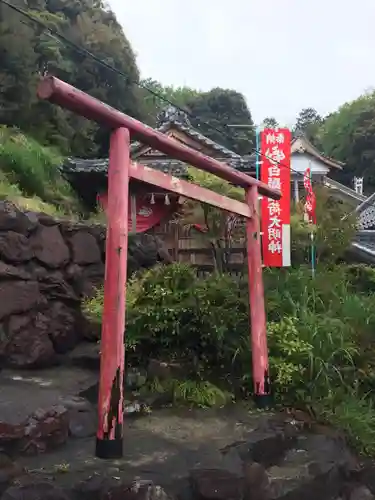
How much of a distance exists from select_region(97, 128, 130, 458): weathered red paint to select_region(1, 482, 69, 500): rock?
683mm

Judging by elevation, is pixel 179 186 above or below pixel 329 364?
above

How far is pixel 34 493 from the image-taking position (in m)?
3.14

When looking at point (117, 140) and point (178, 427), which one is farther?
point (178, 427)

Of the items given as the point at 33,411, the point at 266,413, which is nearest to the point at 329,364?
the point at 266,413

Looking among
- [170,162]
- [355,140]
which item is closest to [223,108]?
[355,140]

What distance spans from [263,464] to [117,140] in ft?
9.82

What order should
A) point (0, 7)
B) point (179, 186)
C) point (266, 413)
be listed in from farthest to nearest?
point (0, 7) → point (266, 413) → point (179, 186)

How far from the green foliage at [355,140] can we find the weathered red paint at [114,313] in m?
31.5

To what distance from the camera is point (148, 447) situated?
421 cm

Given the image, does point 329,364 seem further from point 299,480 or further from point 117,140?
point 117,140

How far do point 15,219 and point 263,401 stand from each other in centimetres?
358

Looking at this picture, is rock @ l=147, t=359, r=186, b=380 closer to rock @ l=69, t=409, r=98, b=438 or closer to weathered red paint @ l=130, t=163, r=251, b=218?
rock @ l=69, t=409, r=98, b=438

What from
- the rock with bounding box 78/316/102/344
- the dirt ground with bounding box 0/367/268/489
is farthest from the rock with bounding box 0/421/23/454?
the rock with bounding box 78/316/102/344

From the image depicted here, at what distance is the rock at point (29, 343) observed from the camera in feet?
18.9
